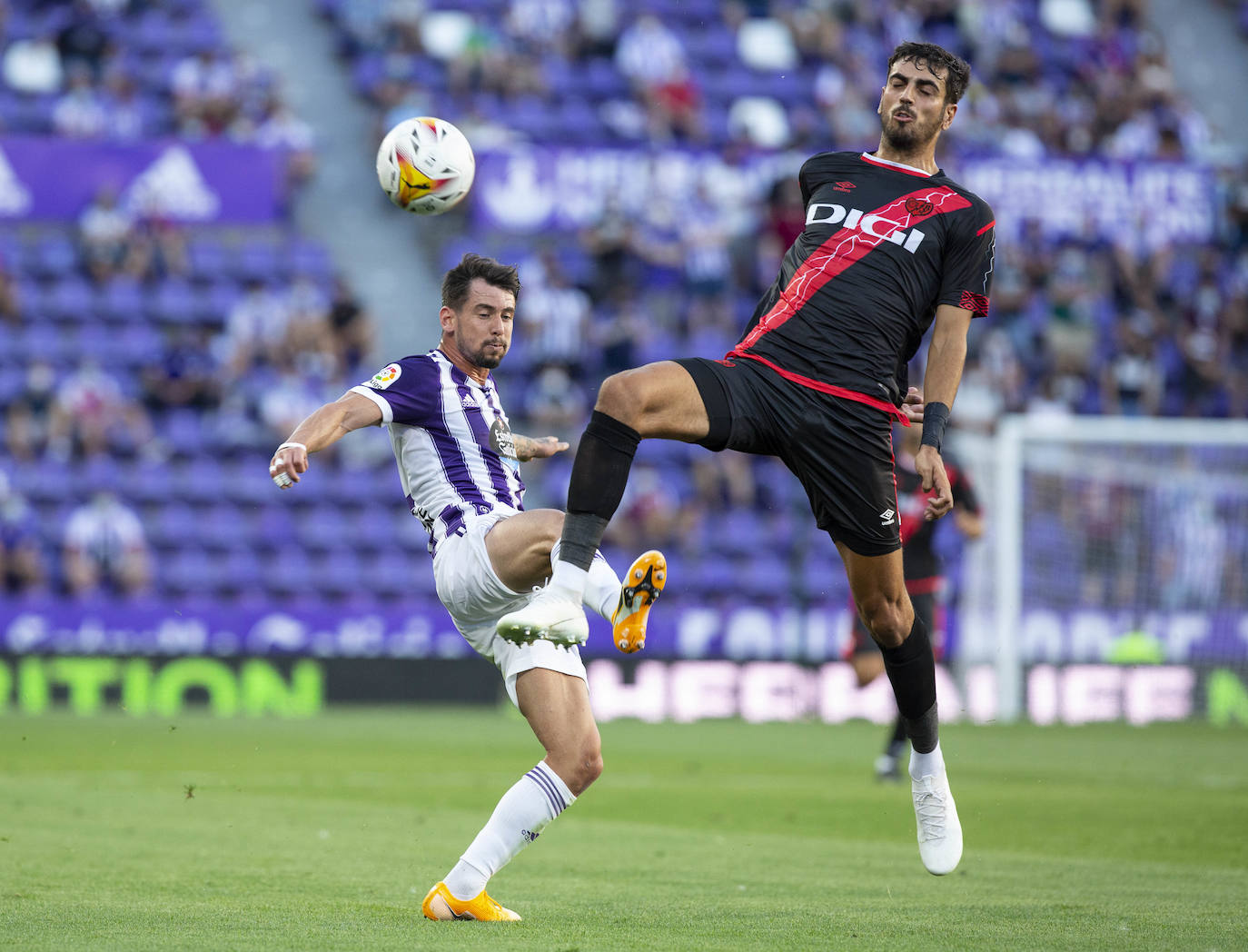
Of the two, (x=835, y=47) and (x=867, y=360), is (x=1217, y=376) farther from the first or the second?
(x=867, y=360)

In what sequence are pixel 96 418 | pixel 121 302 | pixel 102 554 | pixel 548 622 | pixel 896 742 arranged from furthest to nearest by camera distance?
pixel 121 302, pixel 96 418, pixel 102 554, pixel 896 742, pixel 548 622

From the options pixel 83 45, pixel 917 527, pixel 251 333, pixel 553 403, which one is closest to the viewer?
pixel 917 527

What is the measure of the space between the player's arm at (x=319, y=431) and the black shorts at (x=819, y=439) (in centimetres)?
109

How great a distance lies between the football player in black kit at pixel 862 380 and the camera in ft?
17.8

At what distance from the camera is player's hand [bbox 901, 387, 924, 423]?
627cm

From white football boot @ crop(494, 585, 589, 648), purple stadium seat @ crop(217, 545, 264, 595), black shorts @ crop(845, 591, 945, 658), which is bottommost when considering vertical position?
purple stadium seat @ crop(217, 545, 264, 595)

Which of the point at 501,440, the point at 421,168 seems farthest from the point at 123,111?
the point at 501,440

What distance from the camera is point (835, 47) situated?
77.2 feet

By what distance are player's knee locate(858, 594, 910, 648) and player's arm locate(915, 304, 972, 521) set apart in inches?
14.8

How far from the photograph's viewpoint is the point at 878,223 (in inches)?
237

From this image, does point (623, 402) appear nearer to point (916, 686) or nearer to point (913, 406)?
point (913, 406)

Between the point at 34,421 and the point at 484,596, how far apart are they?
13.8 meters

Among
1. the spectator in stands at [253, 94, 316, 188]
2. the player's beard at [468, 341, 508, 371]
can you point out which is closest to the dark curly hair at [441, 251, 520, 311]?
the player's beard at [468, 341, 508, 371]

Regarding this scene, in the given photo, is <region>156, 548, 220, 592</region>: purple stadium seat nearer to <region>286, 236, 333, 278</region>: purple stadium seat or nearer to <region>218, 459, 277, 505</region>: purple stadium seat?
<region>218, 459, 277, 505</region>: purple stadium seat
